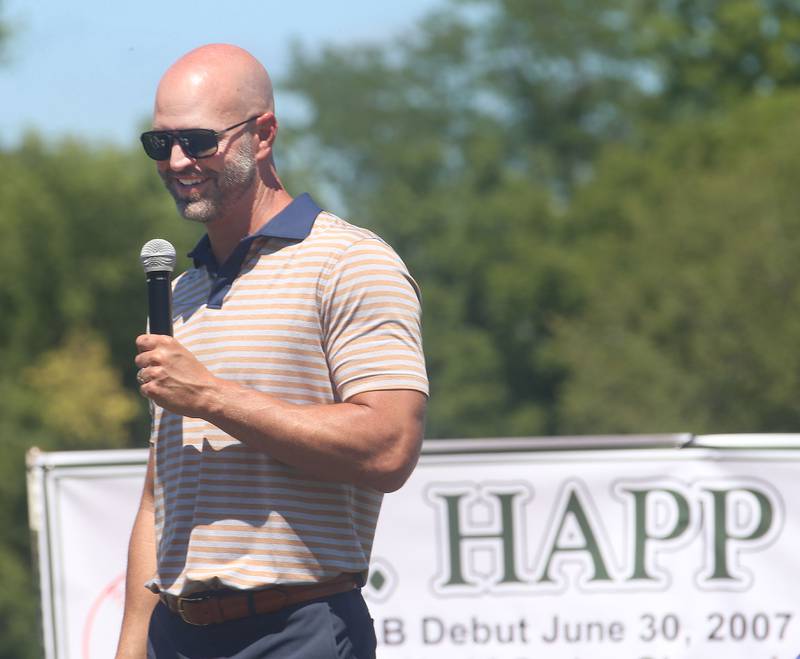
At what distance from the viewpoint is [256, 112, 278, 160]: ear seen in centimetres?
345

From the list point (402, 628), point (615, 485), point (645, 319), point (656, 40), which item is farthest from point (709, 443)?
point (656, 40)

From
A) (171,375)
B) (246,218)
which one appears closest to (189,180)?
(246,218)

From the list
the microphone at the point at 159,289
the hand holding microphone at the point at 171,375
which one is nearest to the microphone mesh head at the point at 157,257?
the microphone at the point at 159,289

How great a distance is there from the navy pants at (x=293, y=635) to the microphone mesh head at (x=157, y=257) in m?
0.74

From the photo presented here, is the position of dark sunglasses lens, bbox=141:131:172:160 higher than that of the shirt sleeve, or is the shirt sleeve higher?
dark sunglasses lens, bbox=141:131:172:160

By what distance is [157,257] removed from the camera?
11.0 feet

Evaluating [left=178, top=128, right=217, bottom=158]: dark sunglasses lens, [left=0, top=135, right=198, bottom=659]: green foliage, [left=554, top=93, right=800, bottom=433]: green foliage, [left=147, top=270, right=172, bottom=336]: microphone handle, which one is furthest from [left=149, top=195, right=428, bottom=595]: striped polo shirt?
[left=0, top=135, right=198, bottom=659]: green foliage

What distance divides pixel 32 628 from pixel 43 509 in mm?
29846

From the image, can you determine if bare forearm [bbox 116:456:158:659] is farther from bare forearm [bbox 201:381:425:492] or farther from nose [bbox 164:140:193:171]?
nose [bbox 164:140:193:171]

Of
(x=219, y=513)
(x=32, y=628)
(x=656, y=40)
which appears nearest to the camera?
(x=219, y=513)

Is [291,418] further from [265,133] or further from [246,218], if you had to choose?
[265,133]

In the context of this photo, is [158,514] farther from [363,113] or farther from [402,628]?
[363,113]

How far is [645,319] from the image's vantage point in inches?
1748

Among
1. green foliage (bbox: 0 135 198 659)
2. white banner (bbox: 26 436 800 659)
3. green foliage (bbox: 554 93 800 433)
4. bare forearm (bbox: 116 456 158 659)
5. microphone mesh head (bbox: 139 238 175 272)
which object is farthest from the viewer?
green foliage (bbox: 0 135 198 659)
